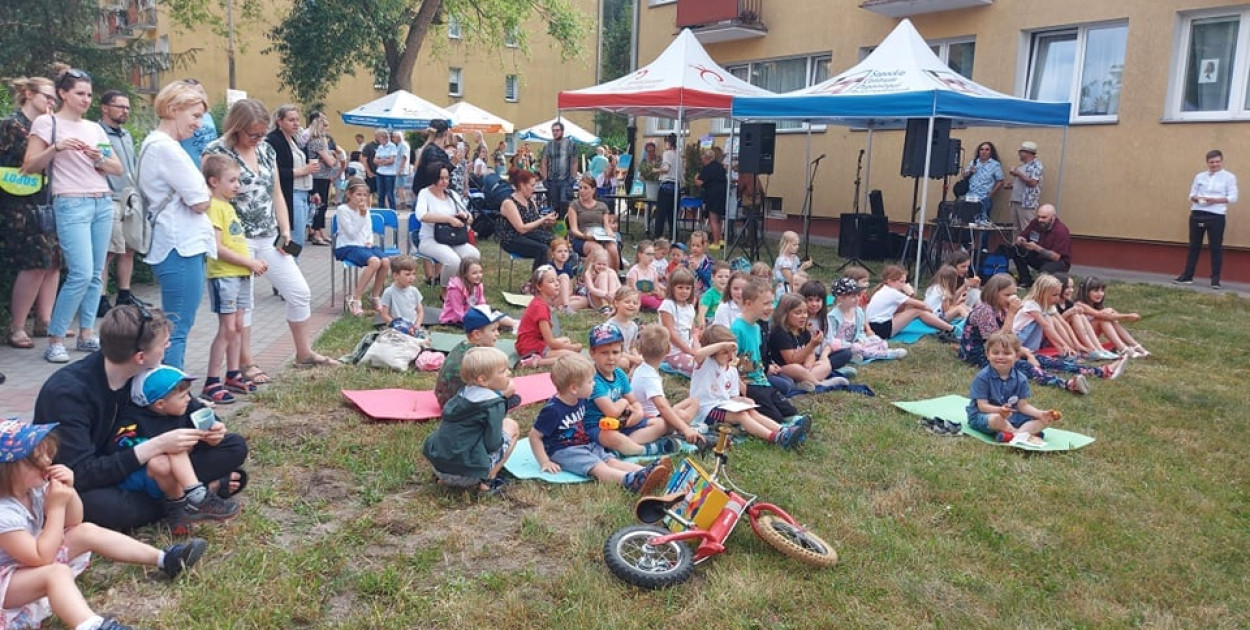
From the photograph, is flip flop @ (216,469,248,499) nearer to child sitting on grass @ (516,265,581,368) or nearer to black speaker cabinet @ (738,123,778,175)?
child sitting on grass @ (516,265,581,368)

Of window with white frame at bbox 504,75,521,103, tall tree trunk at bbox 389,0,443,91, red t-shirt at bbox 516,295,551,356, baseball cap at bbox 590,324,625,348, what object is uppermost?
window with white frame at bbox 504,75,521,103

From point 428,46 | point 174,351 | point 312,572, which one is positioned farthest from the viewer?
point 428,46

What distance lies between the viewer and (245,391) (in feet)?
18.8

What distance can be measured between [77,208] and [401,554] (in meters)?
4.09

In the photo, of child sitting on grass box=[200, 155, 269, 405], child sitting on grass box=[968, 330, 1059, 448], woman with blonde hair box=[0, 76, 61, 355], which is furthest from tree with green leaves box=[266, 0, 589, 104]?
child sitting on grass box=[968, 330, 1059, 448]

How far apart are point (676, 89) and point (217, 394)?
964cm

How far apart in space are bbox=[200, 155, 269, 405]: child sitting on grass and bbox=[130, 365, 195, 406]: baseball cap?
1.93 metres

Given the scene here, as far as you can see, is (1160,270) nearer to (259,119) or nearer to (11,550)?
(259,119)

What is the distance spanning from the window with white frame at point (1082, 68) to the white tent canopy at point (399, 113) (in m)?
11.1

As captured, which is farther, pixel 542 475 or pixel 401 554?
pixel 542 475

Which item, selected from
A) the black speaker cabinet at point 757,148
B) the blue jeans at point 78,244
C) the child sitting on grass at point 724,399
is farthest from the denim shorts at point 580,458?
the black speaker cabinet at point 757,148

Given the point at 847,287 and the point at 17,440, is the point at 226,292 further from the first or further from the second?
the point at 847,287

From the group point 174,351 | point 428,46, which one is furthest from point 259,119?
point 428,46

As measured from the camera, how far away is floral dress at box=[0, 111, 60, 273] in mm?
6066
